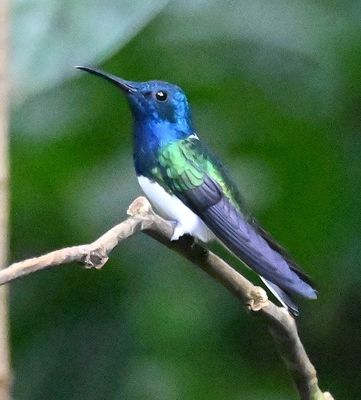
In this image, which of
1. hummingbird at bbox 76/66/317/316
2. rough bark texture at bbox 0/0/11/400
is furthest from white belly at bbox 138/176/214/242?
rough bark texture at bbox 0/0/11/400

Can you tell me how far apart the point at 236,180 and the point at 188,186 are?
0.44m

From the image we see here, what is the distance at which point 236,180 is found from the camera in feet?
4.69

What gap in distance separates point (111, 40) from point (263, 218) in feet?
1.23

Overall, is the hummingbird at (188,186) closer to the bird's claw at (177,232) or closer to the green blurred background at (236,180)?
the bird's claw at (177,232)

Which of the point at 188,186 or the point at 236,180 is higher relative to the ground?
the point at 188,186

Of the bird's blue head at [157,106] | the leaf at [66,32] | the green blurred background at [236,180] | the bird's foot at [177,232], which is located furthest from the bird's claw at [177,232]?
the green blurred background at [236,180]

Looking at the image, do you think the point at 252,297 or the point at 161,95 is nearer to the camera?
the point at 252,297

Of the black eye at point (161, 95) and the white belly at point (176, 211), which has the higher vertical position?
the black eye at point (161, 95)

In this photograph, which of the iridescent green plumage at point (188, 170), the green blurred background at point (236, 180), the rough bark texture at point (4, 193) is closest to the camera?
the rough bark texture at point (4, 193)

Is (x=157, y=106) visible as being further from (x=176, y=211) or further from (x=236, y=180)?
(x=236, y=180)

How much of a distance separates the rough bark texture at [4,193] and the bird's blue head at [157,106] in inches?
13.7

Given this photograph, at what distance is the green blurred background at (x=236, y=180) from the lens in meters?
1.40

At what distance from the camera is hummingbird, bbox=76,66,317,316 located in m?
0.90

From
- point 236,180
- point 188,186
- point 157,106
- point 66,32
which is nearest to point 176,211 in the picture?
point 188,186
